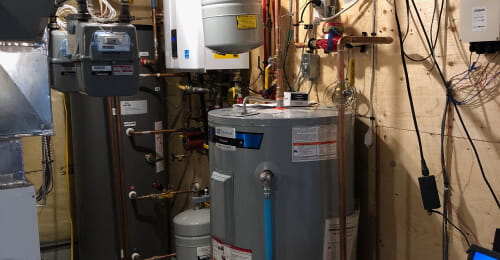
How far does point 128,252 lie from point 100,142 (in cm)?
79

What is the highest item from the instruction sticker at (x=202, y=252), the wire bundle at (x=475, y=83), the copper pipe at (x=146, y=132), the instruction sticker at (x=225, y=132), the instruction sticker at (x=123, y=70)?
the instruction sticker at (x=123, y=70)

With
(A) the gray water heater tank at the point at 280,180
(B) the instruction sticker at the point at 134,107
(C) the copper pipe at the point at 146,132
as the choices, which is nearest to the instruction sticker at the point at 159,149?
(C) the copper pipe at the point at 146,132

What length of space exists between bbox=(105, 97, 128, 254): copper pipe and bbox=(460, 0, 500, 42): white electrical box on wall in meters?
2.32

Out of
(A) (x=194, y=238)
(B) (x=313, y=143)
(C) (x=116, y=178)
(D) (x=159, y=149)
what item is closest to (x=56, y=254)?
(C) (x=116, y=178)

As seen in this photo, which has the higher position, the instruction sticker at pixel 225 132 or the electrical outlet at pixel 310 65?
the electrical outlet at pixel 310 65

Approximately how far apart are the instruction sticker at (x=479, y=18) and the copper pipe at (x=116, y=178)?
2355mm

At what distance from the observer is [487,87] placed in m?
1.75

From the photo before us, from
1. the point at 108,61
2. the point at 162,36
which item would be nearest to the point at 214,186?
the point at 108,61

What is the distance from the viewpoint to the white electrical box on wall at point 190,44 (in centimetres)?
297

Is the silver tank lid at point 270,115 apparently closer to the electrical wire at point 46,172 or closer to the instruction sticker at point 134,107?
the electrical wire at point 46,172

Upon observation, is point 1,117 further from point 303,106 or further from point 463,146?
point 463,146

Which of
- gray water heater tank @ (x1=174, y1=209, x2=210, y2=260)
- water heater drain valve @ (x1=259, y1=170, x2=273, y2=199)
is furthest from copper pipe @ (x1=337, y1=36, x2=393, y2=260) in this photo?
gray water heater tank @ (x1=174, y1=209, x2=210, y2=260)

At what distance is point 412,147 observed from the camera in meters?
2.10

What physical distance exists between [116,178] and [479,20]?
2.50m
